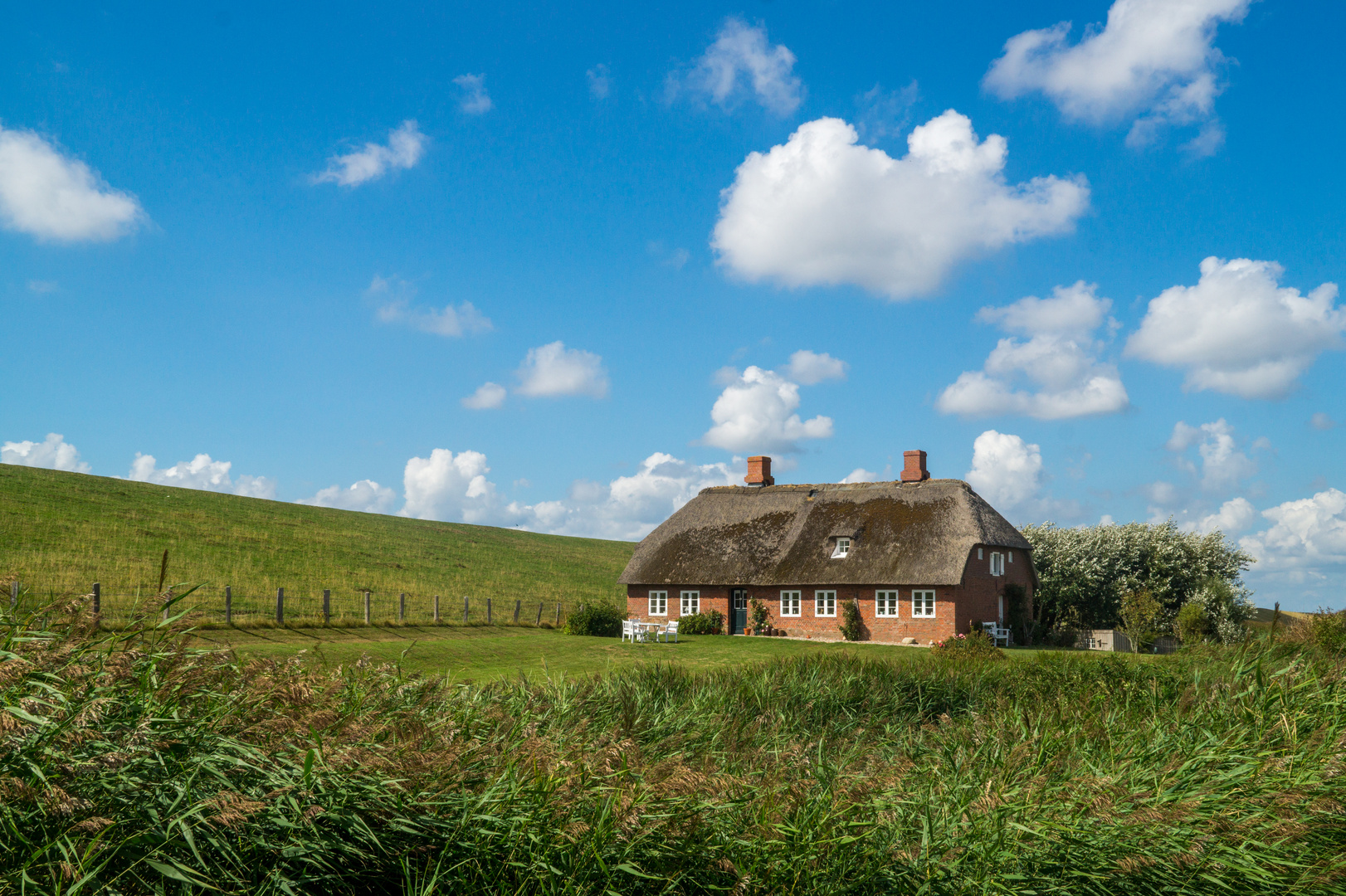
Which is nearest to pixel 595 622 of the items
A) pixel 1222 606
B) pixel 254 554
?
pixel 254 554

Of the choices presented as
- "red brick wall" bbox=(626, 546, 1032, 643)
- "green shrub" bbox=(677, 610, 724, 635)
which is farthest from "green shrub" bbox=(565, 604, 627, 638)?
"red brick wall" bbox=(626, 546, 1032, 643)

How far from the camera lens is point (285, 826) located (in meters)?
4.30

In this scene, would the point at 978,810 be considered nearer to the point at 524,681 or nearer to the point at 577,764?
the point at 577,764

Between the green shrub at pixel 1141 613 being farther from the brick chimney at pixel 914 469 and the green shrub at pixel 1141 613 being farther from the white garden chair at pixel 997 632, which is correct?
the brick chimney at pixel 914 469

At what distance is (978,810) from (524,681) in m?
5.65

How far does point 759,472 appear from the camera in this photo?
139 feet

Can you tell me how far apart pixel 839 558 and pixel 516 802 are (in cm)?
3163

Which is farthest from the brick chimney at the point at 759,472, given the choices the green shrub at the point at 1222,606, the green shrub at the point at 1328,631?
the green shrub at the point at 1328,631

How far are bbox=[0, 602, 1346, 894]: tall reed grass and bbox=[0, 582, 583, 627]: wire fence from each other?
19982 millimetres

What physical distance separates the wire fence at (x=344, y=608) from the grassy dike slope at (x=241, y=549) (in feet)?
2.87

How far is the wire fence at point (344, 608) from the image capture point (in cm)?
2892

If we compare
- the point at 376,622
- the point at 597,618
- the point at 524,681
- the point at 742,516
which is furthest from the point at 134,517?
the point at 524,681

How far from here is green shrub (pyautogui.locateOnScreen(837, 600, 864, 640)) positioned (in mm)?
34469

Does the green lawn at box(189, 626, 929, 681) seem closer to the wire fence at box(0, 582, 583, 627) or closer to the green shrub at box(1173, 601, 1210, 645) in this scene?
the wire fence at box(0, 582, 583, 627)
